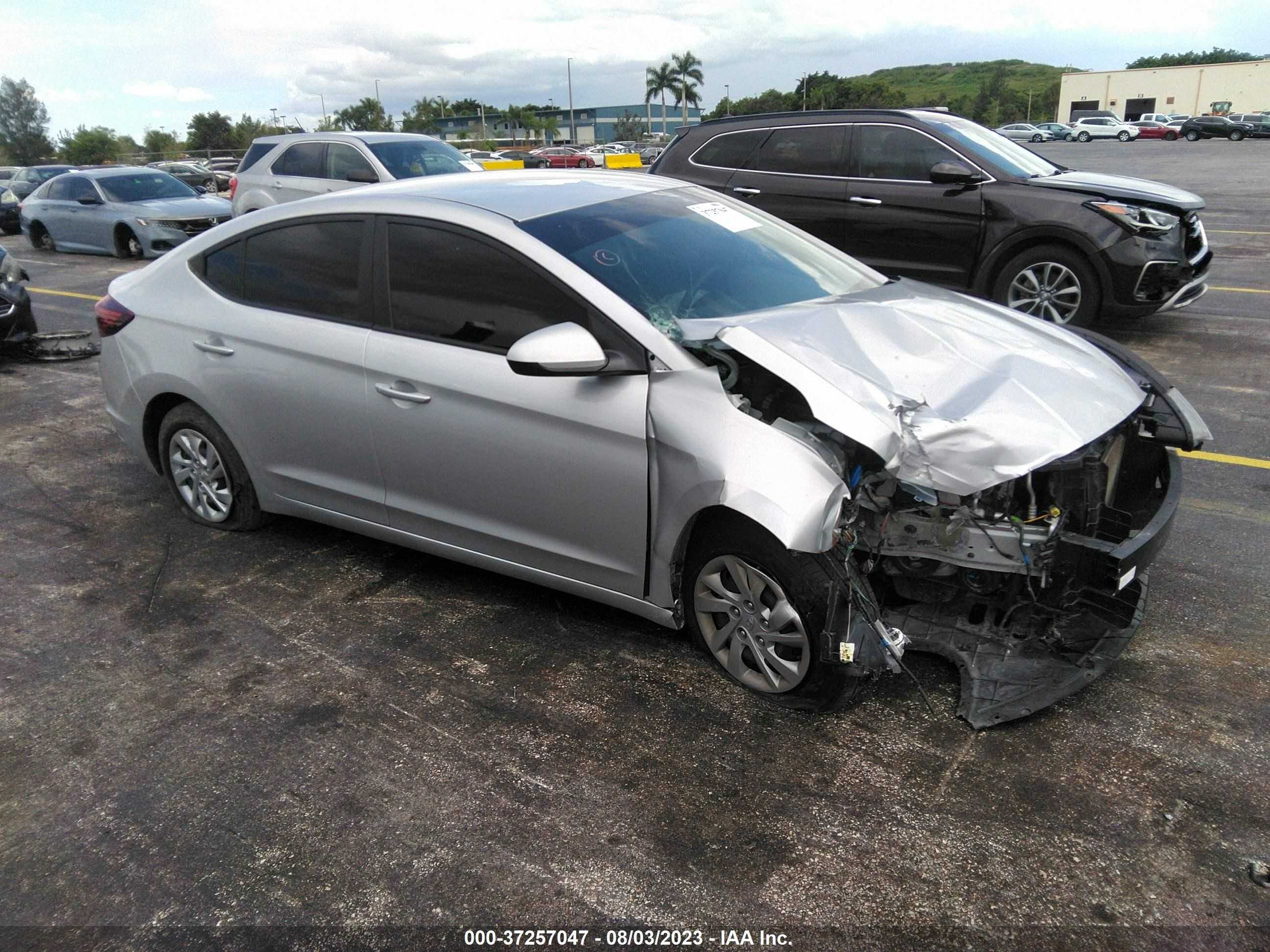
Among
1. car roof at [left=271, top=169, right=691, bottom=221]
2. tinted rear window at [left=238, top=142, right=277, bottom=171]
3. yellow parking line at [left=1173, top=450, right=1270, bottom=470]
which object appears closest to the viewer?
car roof at [left=271, top=169, right=691, bottom=221]

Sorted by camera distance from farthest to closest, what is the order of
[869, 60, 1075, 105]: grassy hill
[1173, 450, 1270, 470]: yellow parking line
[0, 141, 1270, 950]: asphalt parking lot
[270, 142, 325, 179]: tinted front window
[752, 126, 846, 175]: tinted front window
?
[869, 60, 1075, 105]: grassy hill, [270, 142, 325, 179]: tinted front window, [752, 126, 846, 175]: tinted front window, [1173, 450, 1270, 470]: yellow parking line, [0, 141, 1270, 950]: asphalt parking lot

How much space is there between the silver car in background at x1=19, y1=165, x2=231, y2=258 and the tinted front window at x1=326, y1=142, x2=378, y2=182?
3.05 meters

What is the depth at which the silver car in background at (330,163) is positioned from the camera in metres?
12.2

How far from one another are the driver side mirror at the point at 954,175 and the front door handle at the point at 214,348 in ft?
19.2

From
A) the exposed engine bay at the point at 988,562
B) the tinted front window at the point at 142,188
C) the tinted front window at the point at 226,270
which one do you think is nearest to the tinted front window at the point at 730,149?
the tinted front window at the point at 226,270

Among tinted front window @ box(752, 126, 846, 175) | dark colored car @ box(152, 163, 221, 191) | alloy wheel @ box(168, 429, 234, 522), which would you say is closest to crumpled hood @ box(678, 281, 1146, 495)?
alloy wheel @ box(168, 429, 234, 522)

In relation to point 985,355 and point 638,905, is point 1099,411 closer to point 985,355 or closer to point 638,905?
→ point 985,355

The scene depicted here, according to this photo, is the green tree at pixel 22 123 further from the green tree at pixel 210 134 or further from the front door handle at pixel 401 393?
the front door handle at pixel 401 393

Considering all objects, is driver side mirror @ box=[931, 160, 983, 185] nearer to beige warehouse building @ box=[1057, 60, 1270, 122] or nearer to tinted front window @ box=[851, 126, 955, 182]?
tinted front window @ box=[851, 126, 955, 182]

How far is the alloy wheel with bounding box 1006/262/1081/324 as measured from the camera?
25.2ft

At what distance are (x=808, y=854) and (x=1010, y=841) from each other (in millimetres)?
542

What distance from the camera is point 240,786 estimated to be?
9.81 feet

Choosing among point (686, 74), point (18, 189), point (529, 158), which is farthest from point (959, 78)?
point (18, 189)

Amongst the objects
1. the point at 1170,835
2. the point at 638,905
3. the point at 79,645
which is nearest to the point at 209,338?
the point at 79,645
